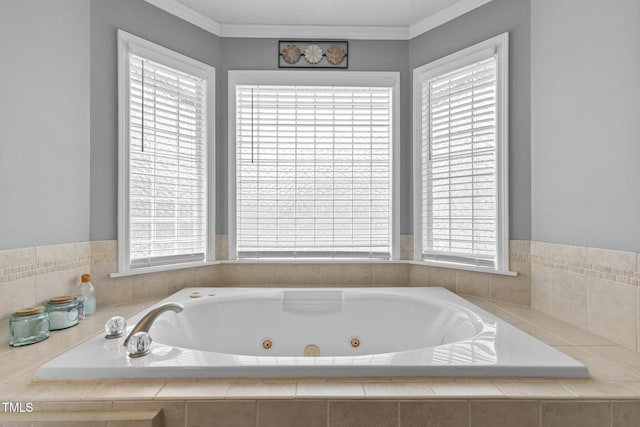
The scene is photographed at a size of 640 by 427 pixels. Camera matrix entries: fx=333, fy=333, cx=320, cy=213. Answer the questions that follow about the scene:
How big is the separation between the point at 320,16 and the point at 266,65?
503 millimetres

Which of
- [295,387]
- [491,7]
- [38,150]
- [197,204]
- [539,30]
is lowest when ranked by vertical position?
[295,387]

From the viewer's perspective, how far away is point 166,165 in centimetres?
217

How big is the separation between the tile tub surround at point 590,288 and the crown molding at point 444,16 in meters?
1.54

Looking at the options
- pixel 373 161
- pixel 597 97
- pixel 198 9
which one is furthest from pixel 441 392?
pixel 198 9

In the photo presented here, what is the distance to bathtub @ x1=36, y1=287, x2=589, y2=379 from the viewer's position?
3.59ft

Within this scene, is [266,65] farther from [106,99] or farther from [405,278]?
[405,278]

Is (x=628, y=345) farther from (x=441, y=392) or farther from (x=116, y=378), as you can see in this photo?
(x=116, y=378)

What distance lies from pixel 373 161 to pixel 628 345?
1.68 m

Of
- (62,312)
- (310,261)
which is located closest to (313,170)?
(310,261)

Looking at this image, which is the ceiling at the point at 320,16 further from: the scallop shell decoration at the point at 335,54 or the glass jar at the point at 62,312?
the glass jar at the point at 62,312

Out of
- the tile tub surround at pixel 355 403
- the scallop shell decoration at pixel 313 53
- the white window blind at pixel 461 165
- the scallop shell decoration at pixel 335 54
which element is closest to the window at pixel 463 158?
the white window blind at pixel 461 165

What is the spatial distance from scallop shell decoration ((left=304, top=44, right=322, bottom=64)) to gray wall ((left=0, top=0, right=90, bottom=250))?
1331 mm

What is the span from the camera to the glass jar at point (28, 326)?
1.36 metres

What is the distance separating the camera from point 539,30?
184cm
